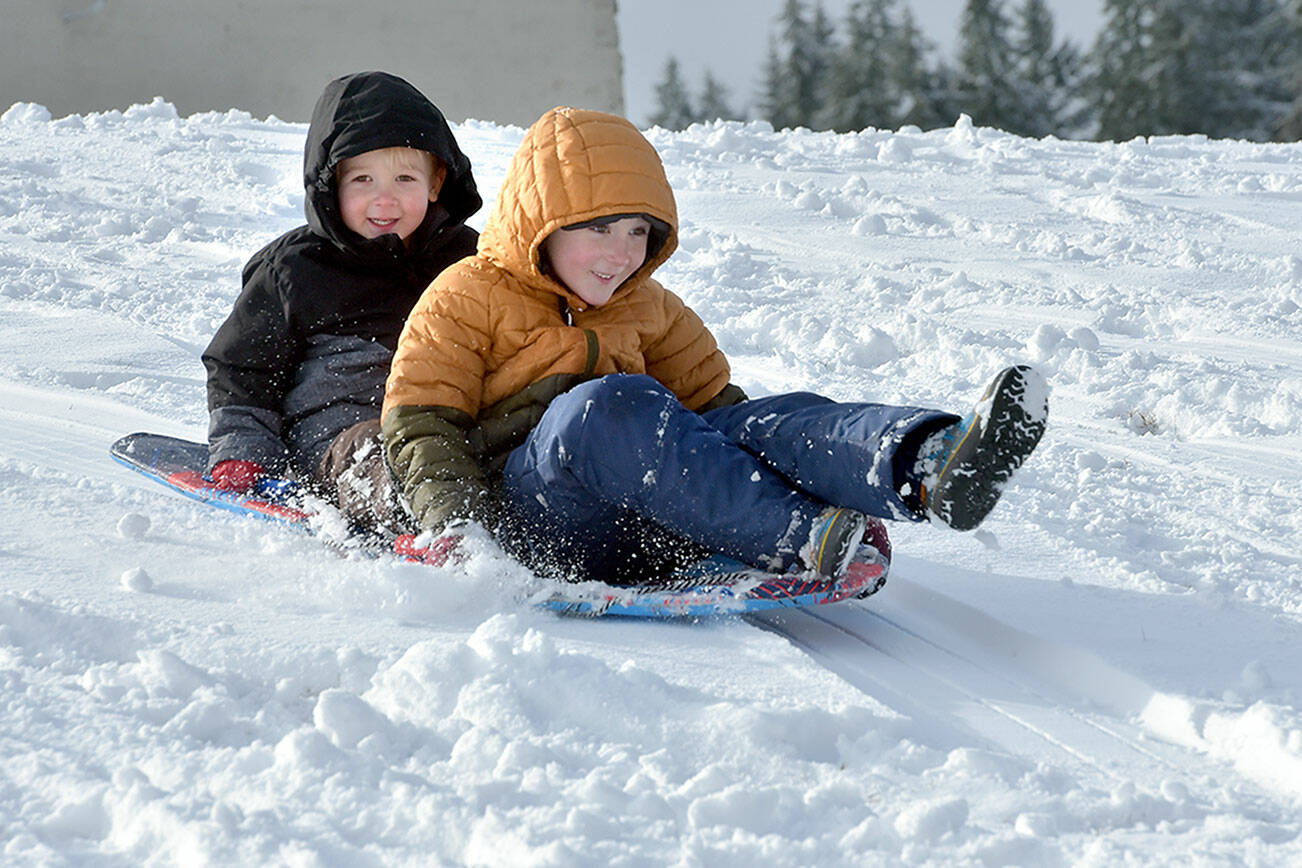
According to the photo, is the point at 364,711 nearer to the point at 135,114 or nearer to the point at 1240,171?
the point at 1240,171

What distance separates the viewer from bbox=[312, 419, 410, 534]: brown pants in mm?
2506

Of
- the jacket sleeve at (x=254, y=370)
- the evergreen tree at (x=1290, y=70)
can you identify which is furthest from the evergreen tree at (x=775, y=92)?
the jacket sleeve at (x=254, y=370)

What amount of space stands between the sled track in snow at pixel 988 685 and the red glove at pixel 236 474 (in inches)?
47.2

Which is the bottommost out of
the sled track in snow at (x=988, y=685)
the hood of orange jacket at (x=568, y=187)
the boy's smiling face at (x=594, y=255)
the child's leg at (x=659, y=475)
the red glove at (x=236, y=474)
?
the sled track in snow at (x=988, y=685)

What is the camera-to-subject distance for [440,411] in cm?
242

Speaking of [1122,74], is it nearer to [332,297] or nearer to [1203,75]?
[1203,75]

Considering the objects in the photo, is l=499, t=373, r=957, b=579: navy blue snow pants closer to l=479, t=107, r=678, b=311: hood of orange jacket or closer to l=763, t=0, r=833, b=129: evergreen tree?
l=479, t=107, r=678, b=311: hood of orange jacket

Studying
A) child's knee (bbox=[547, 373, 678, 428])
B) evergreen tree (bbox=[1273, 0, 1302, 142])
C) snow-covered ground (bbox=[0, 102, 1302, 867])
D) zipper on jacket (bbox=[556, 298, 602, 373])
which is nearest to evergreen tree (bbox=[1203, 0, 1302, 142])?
evergreen tree (bbox=[1273, 0, 1302, 142])

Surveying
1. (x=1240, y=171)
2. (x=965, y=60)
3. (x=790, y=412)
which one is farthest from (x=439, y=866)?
(x=965, y=60)

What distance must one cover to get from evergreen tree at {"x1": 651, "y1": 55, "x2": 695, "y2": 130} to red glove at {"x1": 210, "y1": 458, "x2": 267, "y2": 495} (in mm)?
42625

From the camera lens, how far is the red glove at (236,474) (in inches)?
112

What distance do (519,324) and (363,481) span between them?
1.46 feet

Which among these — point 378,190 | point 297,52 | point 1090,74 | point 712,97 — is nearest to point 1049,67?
point 1090,74

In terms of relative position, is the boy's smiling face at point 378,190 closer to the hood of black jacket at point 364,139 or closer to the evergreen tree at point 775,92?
the hood of black jacket at point 364,139
